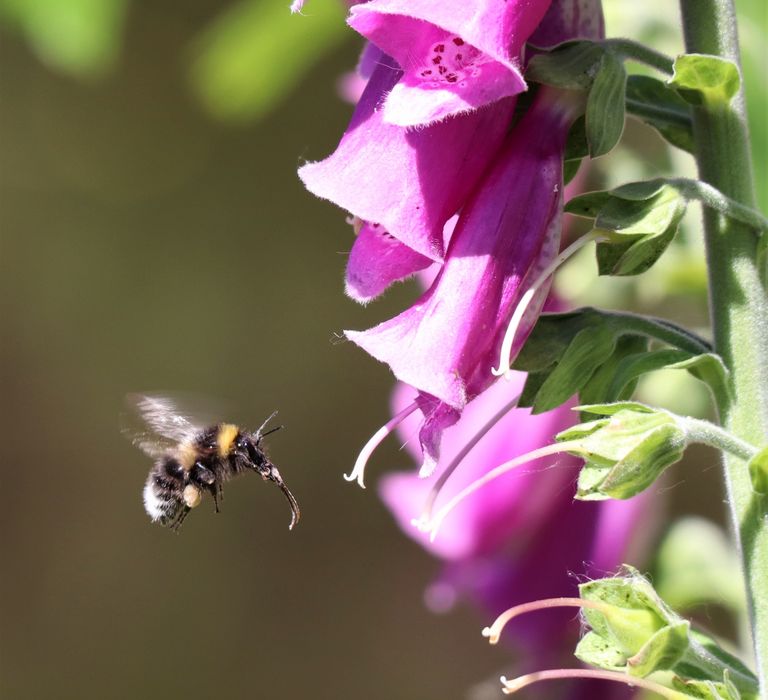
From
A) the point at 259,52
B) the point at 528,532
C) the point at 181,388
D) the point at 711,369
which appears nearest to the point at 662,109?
the point at 711,369

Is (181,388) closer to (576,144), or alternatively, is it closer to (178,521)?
(178,521)

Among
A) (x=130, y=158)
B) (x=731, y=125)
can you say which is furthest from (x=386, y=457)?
(x=731, y=125)

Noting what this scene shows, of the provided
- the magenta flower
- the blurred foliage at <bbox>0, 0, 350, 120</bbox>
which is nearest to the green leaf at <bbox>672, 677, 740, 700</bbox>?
the magenta flower

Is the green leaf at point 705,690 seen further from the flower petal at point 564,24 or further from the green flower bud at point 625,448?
the flower petal at point 564,24

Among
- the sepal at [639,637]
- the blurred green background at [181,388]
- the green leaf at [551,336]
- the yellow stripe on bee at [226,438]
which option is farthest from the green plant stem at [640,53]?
the blurred green background at [181,388]

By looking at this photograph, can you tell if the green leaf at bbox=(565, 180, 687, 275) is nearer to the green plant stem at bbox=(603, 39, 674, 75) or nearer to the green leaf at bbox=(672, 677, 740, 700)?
the green plant stem at bbox=(603, 39, 674, 75)
